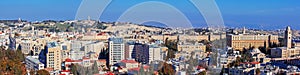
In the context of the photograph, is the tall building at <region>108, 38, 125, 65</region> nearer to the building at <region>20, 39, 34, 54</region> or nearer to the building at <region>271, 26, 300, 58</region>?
the building at <region>20, 39, 34, 54</region>

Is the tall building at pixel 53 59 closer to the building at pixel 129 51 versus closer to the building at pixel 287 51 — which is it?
the building at pixel 129 51

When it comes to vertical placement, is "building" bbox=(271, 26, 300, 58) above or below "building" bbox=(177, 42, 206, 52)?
below

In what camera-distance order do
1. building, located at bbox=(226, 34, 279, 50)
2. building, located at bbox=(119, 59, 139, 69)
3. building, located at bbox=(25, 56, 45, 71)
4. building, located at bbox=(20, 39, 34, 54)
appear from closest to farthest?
building, located at bbox=(119, 59, 139, 69) → building, located at bbox=(25, 56, 45, 71) → building, located at bbox=(20, 39, 34, 54) → building, located at bbox=(226, 34, 279, 50)

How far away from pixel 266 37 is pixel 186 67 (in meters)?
6.14

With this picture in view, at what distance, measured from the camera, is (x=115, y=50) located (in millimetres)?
5547

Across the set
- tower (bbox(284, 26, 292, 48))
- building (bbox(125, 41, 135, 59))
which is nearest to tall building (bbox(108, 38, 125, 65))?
building (bbox(125, 41, 135, 59))

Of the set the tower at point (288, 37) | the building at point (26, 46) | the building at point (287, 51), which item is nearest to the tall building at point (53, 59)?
the building at point (26, 46)

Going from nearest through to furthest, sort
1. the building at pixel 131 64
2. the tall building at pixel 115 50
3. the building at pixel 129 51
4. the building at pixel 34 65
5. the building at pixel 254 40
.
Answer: the building at pixel 131 64 → the building at pixel 129 51 → the tall building at pixel 115 50 → the building at pixel 34 65 → the building at pixel 254 40

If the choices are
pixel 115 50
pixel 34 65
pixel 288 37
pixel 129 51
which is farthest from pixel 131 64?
→ pixel 288 37

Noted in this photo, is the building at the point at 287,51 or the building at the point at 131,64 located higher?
the building at the point at 131,64

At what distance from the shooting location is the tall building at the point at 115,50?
208 inches

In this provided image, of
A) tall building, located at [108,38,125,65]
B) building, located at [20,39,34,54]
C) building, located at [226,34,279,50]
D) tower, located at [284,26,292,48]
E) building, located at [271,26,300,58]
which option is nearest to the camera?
tall building, located at [108,38,125,65]

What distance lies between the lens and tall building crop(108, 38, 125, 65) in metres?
5.29

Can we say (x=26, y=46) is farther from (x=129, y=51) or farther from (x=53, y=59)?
(x=129, y=51)
